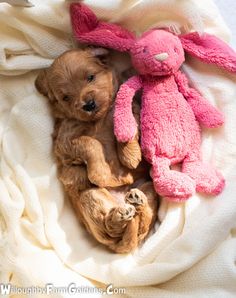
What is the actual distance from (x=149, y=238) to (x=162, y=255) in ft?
0.22

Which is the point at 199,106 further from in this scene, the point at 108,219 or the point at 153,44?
the point at 108,219

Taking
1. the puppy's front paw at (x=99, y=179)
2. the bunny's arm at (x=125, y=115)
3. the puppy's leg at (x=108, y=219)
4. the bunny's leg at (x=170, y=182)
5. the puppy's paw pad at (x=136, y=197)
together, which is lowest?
the puppy's leg at (x=108, y=219)

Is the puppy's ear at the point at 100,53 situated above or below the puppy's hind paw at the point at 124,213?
above

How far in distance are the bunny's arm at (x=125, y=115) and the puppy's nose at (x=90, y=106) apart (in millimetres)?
66

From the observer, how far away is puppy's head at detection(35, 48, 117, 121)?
4.92 feet

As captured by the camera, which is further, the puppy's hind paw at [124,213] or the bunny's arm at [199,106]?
the bunny's arm at [199,106]

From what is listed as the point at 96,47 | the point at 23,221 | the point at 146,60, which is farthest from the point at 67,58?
the point at 23,221

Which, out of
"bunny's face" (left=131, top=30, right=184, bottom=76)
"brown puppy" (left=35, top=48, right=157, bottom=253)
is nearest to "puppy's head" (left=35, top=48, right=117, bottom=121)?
"brown puppy" (left=35, top=48, right=157, bottom=253)

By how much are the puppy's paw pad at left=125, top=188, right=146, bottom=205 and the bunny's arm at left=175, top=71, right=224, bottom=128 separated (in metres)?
0.29

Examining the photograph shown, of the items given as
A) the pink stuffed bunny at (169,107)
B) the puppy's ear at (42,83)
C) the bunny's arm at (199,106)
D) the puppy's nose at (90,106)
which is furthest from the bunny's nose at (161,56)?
the puppy's ear at (42,83)

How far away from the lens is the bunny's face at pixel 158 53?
1476mm

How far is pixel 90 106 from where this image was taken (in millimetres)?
1493

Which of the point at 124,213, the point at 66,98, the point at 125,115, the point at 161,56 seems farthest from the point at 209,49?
the point at 124,213

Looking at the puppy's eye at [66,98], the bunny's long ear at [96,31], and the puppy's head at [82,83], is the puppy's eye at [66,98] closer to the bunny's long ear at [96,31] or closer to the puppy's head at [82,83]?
the puppy's head at [82,83]
